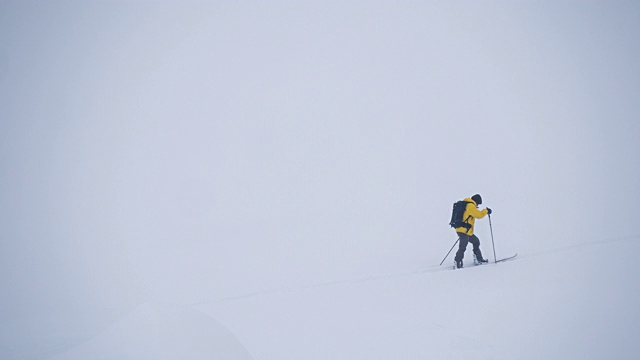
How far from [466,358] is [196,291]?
8410 mm

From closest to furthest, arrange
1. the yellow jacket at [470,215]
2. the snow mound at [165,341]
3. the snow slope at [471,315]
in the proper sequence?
1. the snow slope at [471,315]
2. the snow mound at [165,341]
3. the yellow jacket at [470,215]

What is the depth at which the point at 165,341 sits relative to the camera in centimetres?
574

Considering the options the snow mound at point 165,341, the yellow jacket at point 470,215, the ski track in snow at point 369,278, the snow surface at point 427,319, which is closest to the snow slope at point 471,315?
the snow surface at point 427,319

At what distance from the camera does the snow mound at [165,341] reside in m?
5.14

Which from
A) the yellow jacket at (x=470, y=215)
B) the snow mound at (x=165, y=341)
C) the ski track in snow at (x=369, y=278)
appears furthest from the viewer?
the yellow jacket at (x=470, y=215)

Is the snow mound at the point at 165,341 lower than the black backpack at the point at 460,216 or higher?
lower

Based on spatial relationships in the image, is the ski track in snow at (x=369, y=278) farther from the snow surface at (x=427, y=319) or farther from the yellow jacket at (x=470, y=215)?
the yellow jacket at (x=470, y=215)

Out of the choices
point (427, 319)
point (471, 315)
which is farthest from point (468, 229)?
point (427, 319)

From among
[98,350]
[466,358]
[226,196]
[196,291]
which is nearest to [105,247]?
[226,196]

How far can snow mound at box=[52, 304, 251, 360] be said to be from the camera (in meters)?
5.14

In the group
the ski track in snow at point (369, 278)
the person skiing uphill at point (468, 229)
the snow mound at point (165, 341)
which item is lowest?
the snow mound at point (165, 341)

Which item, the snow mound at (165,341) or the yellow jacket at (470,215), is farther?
the yellow jacket at (470,215)

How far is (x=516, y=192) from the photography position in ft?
62.6

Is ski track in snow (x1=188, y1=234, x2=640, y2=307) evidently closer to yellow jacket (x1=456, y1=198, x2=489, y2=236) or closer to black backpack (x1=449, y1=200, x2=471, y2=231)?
yellow jacket (x1=456, y1=198, x2=489, y2=236)
